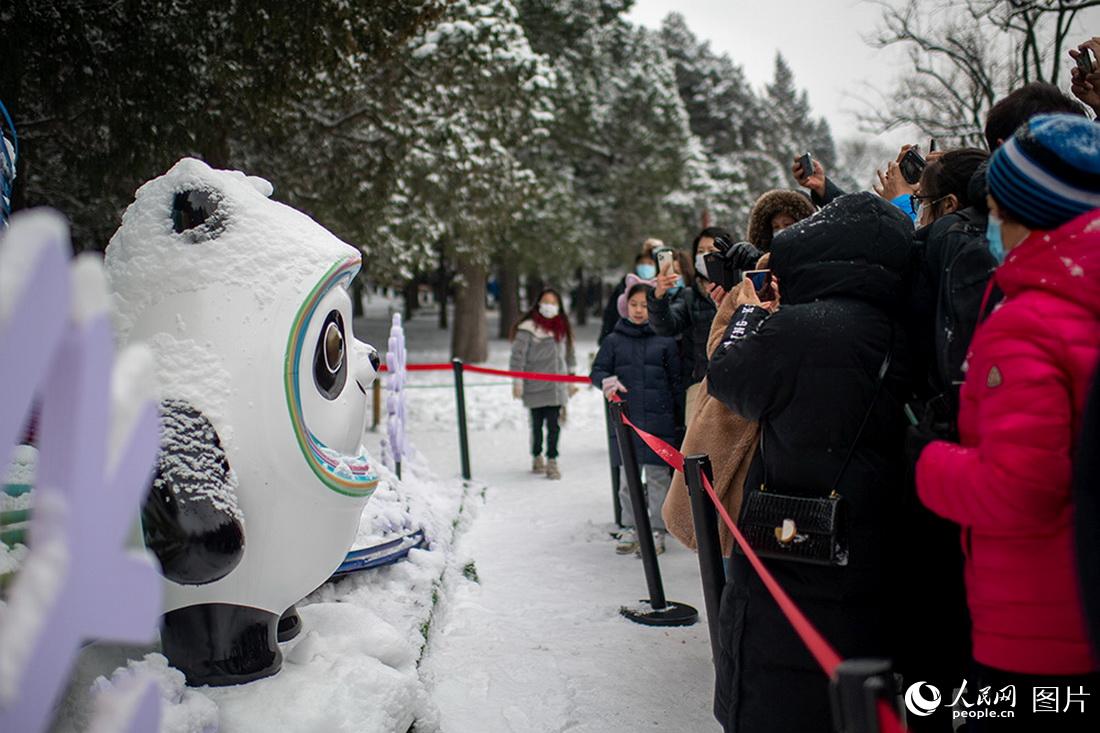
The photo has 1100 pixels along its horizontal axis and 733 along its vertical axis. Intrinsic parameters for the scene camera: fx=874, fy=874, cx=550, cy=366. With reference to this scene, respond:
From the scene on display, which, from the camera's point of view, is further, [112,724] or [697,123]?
[697,123]

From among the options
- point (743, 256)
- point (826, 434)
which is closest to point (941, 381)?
point (826, 434)

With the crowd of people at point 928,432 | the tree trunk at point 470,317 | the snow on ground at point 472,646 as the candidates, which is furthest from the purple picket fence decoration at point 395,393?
the tree trunk at point 470,317

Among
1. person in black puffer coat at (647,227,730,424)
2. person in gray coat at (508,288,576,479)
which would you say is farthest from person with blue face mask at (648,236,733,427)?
person in gray coat at (508,288,576,479)

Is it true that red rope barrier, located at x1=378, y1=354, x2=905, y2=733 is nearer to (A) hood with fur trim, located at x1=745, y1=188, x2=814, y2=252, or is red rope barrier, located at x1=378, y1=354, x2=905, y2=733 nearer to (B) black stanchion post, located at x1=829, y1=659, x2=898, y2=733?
(B) black stanchion post, located at x1=829, y1=659, x2=898, y2=733

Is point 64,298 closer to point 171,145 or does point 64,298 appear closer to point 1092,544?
point 1092,544

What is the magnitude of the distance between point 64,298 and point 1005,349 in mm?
1770

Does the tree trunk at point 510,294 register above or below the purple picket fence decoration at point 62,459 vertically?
above

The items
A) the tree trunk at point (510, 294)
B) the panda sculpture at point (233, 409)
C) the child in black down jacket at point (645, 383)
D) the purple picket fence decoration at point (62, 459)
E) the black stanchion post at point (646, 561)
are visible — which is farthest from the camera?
the tree trunk at point (510, 294)

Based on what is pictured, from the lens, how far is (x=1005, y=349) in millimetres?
1867

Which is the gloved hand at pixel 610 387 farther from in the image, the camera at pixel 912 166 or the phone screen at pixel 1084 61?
the phone screen at pixel 1084 61

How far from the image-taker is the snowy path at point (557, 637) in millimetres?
3801

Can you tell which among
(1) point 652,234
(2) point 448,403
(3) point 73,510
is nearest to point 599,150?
(1) point 652,234

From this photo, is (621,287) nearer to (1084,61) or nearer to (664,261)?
(664,261)

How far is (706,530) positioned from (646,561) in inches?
66.5
